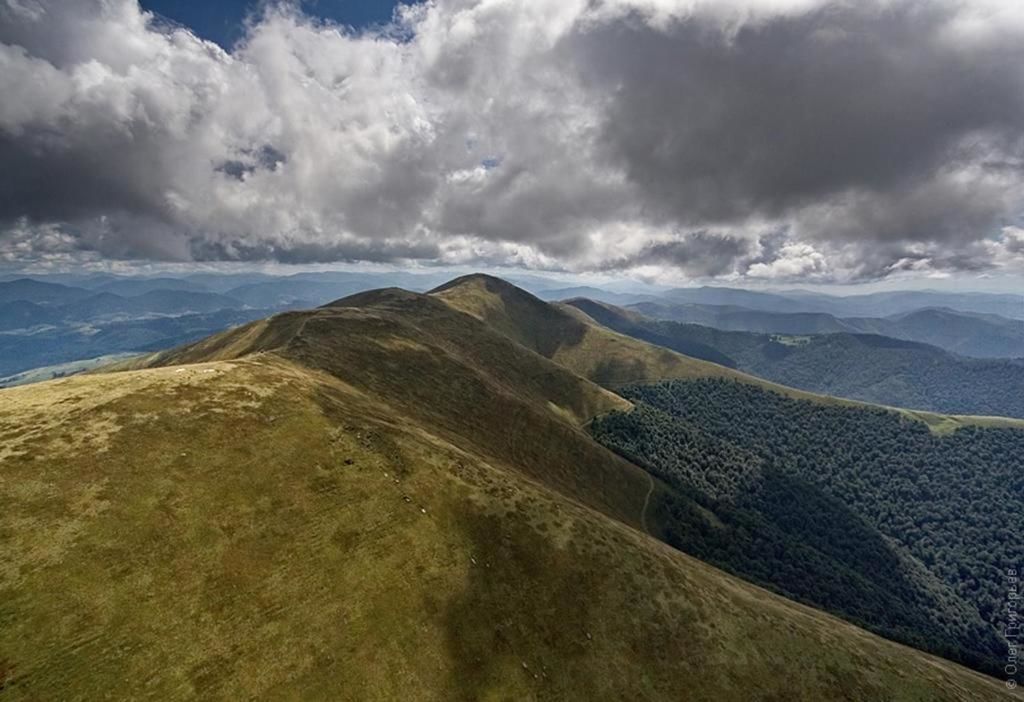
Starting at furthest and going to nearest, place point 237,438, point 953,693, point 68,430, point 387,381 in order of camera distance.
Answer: point 387,381, point 953,693, point 237,438, point 68,430

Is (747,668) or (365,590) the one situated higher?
(365,590)

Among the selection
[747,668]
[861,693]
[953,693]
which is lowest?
[953,693]

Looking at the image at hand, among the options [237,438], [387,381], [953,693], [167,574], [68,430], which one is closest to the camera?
[167,574]

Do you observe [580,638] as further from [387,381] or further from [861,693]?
[387,381]

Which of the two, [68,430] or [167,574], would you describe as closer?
[167,574]

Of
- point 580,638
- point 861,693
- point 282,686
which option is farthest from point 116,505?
point 861,693

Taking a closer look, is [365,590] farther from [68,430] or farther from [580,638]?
[68,430]
